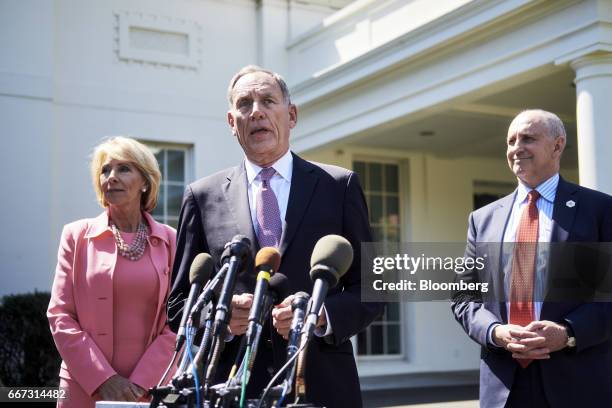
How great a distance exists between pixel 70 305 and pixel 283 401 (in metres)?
2.08

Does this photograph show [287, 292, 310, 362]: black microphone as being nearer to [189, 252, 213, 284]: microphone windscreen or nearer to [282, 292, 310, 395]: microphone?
[282, 292, 310, 395]: microphone

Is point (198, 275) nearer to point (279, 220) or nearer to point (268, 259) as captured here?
point (268, 259)

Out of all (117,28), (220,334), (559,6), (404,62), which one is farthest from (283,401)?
(117,28)

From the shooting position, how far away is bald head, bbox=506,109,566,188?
3.53m

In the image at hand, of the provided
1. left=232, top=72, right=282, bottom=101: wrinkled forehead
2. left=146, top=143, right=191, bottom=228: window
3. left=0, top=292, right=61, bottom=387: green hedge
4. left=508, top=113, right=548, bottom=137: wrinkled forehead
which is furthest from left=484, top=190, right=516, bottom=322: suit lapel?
left=146, top=143, right=191, bottom=228: window

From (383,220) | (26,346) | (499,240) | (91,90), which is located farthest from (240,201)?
(383,220)

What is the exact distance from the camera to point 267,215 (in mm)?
2863

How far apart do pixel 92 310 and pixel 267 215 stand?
122 centimetres

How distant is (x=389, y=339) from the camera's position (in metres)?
12.9

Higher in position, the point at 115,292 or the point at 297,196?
the point at 297,196

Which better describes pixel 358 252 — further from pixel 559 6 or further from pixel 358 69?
pixel 358 69

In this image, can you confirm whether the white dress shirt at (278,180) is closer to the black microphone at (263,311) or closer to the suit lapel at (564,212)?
the black microphone at (263,311)

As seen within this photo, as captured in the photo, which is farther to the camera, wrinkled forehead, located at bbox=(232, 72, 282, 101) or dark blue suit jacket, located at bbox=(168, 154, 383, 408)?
wrinkled forehead, located at bbox=(232, 72, 282, 101)

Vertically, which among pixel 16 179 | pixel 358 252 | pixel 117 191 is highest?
pixel 16 179
